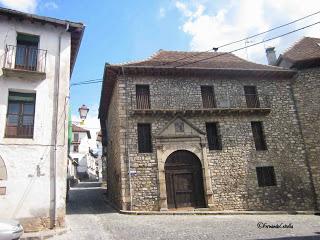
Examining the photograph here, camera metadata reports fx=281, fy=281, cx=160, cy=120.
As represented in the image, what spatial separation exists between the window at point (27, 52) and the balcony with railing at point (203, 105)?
219 inches

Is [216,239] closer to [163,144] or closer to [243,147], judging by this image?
[163,144]

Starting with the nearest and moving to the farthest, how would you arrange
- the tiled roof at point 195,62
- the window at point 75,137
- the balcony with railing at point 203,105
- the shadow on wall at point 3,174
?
the shadow on wall at point 3,174
the balcony with railing at point 203,105
the tiled roof at point 195,62
the window at point 75,137

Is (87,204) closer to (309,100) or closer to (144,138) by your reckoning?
(144,138)

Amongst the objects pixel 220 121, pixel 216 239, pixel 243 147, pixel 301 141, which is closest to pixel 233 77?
pixel 220 121

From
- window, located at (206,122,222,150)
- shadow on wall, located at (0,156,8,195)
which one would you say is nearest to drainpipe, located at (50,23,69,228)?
shadow on wall, located at (0,156,8,195)

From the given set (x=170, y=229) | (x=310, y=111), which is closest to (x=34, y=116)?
(x=170, y=229)

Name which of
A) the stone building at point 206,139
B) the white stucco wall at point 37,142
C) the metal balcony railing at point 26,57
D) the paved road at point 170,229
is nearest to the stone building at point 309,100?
the stone building at point 206,139

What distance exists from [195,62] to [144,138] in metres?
5.18

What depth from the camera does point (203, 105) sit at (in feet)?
52.7

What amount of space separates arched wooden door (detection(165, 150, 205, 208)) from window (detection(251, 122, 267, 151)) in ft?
12.4

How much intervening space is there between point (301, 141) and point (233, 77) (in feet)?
17.8

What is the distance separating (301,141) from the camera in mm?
16391

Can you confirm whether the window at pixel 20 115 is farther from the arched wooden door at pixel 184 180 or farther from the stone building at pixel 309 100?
the stone building at pixel 309 100

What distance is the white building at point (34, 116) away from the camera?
9422 millimetres
